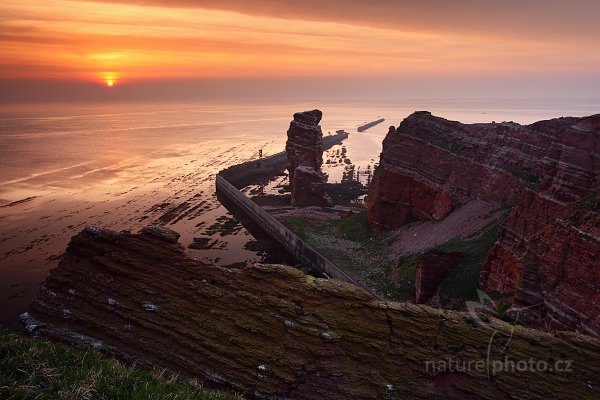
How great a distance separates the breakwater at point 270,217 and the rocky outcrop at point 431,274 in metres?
4.03

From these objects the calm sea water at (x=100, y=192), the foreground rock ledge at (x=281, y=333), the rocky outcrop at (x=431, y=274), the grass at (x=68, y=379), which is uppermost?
the grass at (x=68, y=379)

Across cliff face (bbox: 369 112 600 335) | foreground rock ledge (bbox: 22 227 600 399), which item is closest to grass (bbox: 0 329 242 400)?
foreground rock ledge (bbox: 22 227 600 399)

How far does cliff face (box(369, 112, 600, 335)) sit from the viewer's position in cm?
2033

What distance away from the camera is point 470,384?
1458 cm

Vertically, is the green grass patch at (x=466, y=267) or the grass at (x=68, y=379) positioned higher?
the grass at (x=68, y=379)

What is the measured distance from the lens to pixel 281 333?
15836 mm

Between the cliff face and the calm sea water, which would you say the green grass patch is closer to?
the cliff face

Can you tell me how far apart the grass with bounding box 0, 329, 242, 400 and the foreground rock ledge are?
328 cm

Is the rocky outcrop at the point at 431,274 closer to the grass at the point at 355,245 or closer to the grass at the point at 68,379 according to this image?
the grass at the point at 355,245

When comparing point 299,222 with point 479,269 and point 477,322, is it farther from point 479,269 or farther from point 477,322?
point 477,322

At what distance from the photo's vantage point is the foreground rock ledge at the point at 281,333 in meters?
14.7

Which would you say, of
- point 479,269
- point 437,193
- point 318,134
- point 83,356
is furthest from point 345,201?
point 83,356

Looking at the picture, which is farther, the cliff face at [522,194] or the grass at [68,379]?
the cliff face at [522,194]

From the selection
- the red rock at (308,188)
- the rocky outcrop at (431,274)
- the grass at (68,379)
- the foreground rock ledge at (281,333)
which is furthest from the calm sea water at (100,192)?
the grass at (68,379)
